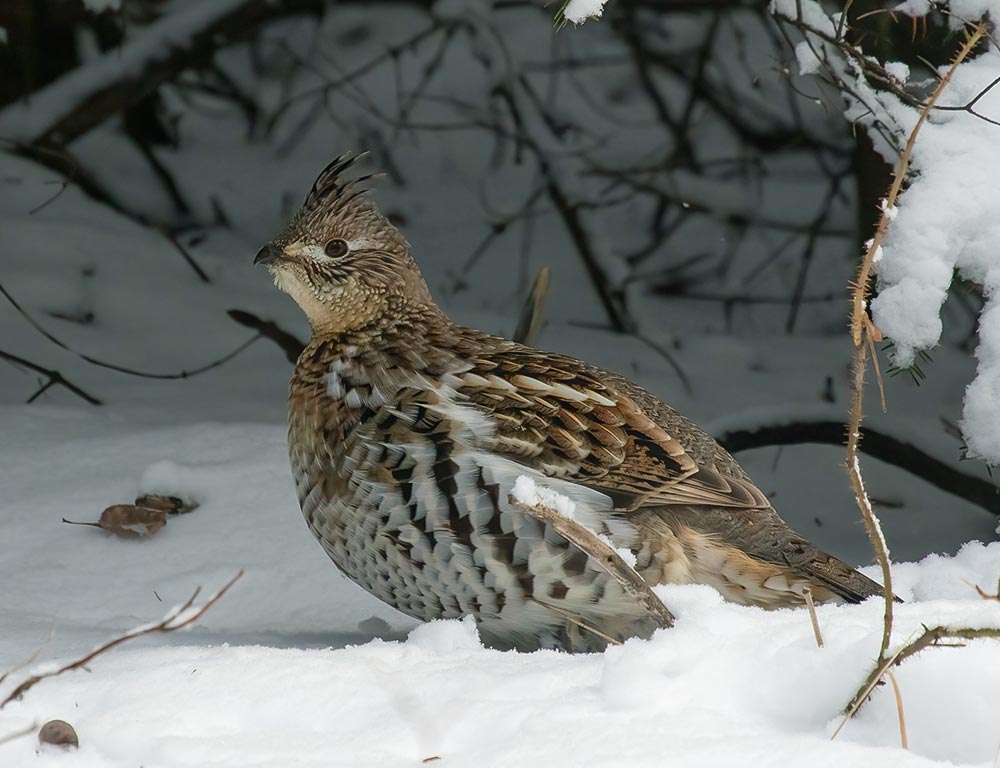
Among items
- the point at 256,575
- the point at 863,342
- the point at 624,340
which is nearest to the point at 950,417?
the point at 624,340

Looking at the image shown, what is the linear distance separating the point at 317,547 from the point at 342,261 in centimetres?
83

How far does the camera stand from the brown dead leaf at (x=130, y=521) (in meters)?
3.59

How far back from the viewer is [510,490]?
2871 mm

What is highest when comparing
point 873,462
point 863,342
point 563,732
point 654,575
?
point 863,342

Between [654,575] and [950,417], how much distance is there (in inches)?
116

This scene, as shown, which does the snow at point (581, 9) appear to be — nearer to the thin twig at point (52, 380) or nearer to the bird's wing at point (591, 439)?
the bird's wing at point (591, 439)

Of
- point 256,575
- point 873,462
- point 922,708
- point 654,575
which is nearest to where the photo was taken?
point 922,708

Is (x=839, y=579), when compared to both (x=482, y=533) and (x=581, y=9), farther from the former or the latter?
(x=581, y=9)

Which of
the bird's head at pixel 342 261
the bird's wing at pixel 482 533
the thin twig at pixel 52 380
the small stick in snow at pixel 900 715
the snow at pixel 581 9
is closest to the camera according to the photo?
the small stick in snow at pixel 900 715

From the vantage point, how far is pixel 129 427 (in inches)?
175

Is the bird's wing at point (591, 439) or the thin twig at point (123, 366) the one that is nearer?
the bird's wing at point (591, 439)

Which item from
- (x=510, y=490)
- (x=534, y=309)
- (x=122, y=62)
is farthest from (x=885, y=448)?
(x=122, y=62)

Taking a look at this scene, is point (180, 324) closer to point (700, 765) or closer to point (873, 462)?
point (873, 462)

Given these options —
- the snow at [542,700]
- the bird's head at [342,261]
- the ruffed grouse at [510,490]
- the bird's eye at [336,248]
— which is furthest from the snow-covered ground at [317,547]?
the bird's eye at [336,248]
